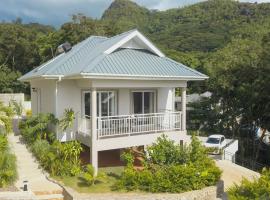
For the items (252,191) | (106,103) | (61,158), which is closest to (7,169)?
(61,158)

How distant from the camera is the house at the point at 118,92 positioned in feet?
53.8

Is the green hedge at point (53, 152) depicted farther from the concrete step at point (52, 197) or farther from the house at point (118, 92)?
the concrete step at point (52, 197)

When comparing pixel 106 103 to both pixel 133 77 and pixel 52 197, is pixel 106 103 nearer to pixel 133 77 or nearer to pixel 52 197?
pixel 133 77

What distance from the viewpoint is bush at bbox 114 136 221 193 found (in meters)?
14.3

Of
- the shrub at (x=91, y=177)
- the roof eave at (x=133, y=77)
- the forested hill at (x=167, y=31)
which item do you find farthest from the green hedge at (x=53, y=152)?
the forested hill at (x=167, y=31)

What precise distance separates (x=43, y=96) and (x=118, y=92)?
19.1 feet

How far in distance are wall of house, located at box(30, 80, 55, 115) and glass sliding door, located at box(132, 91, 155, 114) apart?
4.82m

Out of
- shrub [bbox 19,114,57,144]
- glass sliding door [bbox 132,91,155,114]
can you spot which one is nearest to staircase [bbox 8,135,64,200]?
shrub [bbox 19,114,57,144]

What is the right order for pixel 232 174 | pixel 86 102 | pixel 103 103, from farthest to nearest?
1. pixel 232 174
2. pixel 86 102
3. pixel 103 103

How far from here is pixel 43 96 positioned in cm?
2200

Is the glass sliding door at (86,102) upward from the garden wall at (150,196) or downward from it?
upward

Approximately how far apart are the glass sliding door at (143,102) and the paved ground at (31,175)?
A: 6639mm

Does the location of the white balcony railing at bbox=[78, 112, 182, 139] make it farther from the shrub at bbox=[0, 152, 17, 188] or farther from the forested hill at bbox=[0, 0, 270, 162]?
the forested hill at bbox=[0, 0, 270, 162]

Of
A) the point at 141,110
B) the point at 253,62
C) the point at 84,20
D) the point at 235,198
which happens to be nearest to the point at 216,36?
the point at 84,20
